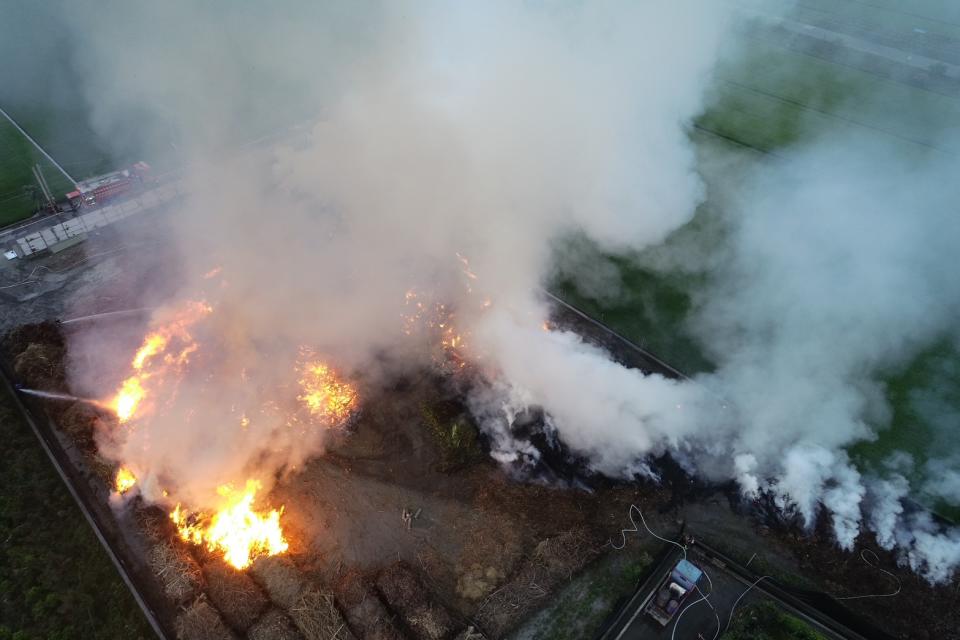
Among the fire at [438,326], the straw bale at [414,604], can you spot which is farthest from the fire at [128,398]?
the straw bale at [414,604]

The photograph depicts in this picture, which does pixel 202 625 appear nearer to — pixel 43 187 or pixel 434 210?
pixel 434 210

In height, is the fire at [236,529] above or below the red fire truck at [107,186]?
below

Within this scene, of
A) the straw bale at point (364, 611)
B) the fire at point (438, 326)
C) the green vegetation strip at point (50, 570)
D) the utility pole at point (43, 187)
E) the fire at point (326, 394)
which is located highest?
the fire at point (438, 326)

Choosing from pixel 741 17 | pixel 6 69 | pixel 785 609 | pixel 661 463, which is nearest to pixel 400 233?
pixel 661 463

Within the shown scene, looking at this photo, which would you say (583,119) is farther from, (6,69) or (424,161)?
(6,69)

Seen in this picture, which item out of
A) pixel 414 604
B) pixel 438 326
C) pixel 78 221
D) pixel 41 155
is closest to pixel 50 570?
pixel 414 604

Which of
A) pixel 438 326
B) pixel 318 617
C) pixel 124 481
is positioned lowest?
pixel 124 481

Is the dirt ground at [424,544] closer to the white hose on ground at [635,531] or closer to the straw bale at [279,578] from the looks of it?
the straw bale at [279,578]
